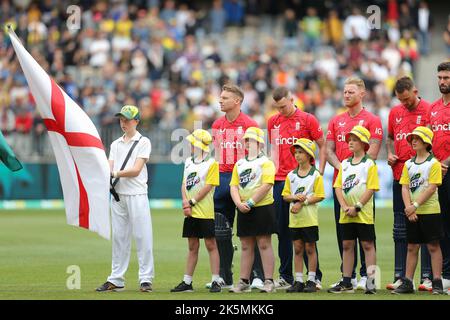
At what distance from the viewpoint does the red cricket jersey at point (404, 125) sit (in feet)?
44.3

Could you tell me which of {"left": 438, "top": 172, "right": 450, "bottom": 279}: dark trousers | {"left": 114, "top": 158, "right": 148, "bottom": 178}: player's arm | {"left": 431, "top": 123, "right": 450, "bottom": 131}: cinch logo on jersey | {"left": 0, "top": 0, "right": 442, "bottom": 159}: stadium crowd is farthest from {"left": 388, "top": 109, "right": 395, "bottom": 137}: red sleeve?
{"left": 0, "top": 0, "right": 442, "bottom": 159}: stadium crowd

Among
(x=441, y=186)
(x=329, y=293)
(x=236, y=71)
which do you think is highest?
(x=236, y=71)

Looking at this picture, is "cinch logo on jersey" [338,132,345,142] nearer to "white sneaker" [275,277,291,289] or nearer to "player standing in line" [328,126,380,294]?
"player standing in line" [328,126,380,294]

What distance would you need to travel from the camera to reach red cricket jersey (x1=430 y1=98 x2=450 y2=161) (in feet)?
43.0

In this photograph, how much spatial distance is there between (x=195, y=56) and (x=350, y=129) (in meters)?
19.9

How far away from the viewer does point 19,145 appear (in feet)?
92.5

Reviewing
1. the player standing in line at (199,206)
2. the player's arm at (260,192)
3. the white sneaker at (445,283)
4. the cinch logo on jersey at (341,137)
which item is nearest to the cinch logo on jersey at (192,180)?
the player standing in line at (199,206)

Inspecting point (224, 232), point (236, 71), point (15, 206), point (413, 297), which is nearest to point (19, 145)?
point (15, 206)

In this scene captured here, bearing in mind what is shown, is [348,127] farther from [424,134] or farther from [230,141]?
[230,141]

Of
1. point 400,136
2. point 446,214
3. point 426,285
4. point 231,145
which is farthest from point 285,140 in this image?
point 426,285

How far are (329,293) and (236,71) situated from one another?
20.1 meters

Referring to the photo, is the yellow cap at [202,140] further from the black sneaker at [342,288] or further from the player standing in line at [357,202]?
the black sneaker at [342,288]

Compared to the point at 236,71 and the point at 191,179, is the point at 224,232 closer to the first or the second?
the point at 191,179

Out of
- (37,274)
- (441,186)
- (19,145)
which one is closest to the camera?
(441,186)
